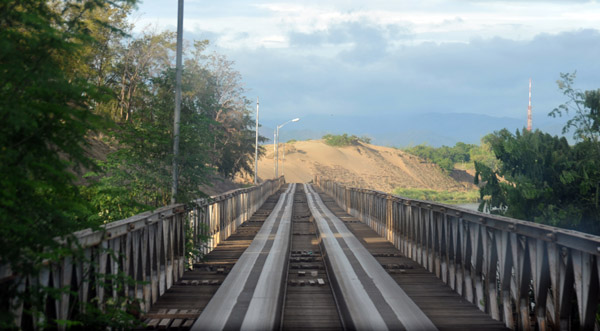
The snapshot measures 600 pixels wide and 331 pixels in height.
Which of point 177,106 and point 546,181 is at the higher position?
point 177,106

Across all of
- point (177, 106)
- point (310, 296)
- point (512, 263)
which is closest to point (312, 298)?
point (310, 296)

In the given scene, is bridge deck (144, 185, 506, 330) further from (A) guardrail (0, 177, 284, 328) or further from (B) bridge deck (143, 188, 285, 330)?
(A) guardrail (0, 177, 284, 328)

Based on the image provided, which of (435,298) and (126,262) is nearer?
(126,262)

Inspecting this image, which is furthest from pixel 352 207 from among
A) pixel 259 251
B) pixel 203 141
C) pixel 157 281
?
pixel 157 281

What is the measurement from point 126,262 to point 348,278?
215 inches

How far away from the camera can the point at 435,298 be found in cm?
1116

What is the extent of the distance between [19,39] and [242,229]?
72.1ft

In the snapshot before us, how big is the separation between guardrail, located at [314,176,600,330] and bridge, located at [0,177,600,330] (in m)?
0.02

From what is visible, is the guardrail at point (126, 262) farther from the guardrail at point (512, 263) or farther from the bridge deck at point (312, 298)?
the guardrail at point (512, 263)

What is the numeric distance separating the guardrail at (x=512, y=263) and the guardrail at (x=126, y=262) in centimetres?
506

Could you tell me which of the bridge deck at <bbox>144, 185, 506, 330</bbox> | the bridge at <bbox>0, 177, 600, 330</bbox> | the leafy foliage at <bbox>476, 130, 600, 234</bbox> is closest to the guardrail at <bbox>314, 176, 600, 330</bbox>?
the bridge at <bbox>0, 177, 600, 330</bbox>

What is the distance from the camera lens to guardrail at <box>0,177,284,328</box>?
20.7ft

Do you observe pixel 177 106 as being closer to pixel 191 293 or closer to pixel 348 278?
pixel 191 293

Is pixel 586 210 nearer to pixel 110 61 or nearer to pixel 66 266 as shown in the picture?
pixel 66 266
